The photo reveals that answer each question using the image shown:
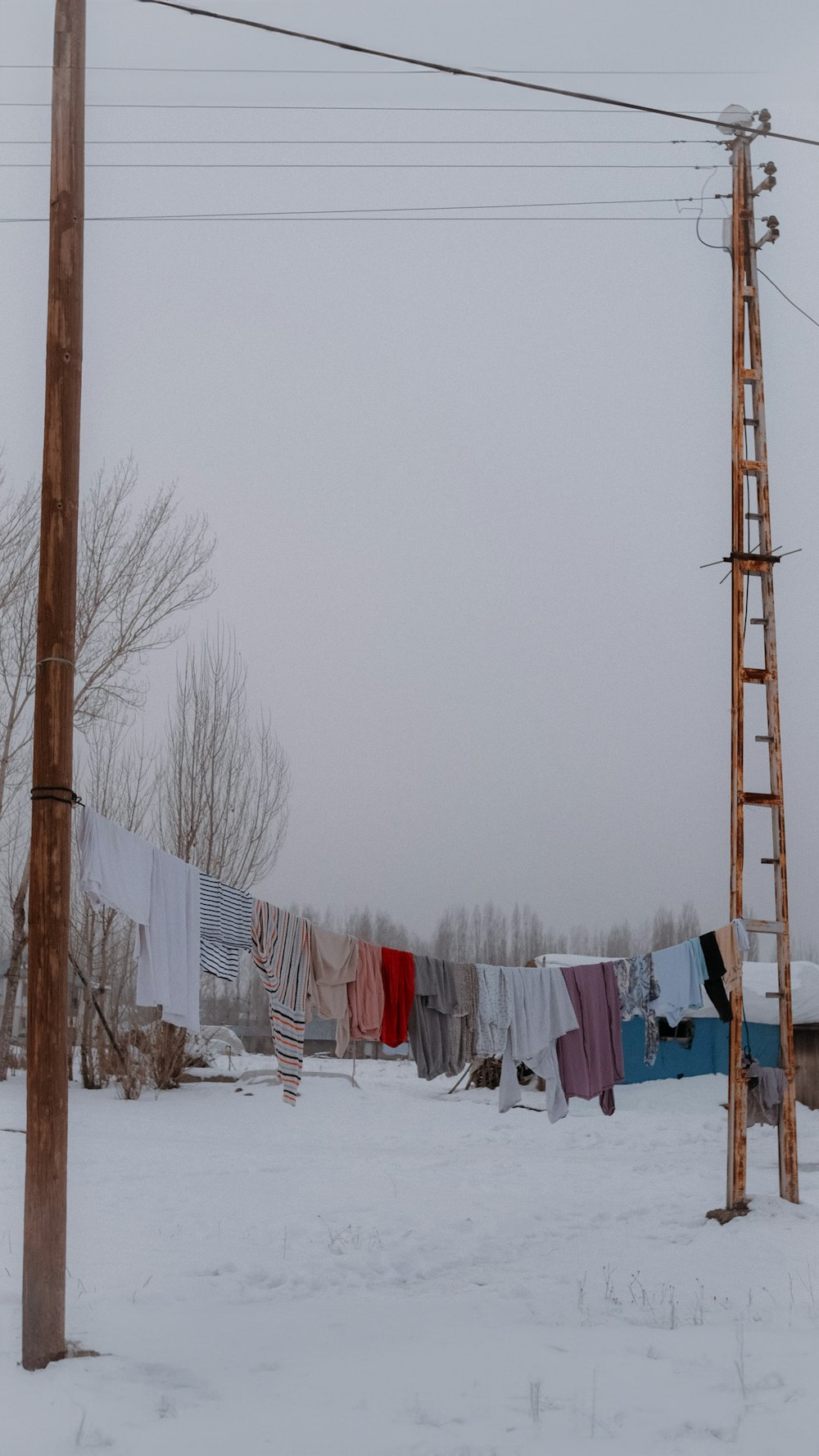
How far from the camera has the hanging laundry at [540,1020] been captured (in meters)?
9.48

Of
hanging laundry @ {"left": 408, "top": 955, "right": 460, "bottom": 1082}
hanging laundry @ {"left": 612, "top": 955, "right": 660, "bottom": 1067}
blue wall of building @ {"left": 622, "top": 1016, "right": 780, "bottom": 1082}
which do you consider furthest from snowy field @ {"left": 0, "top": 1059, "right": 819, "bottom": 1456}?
blue wall of building @ {"left": 622, "top": 1016, "right": 780, "bottom": 1082}

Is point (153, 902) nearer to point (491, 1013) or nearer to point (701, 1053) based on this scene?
point (491, 1013)

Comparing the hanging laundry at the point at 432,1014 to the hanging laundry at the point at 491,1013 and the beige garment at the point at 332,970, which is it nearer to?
the hanging laundry at the point at 491,1013

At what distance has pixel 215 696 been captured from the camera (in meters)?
26.7

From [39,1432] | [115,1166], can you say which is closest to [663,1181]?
[115,1166]

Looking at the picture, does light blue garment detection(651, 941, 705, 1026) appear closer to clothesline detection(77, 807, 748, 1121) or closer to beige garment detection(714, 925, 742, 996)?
clothesline detection(77, 807, 748, 1121)

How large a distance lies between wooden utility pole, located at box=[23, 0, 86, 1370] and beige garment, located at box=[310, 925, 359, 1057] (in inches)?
84.6

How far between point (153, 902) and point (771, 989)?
18547mm

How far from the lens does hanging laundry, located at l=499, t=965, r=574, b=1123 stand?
9.48m

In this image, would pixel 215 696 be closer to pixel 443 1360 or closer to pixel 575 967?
pixel 575 967

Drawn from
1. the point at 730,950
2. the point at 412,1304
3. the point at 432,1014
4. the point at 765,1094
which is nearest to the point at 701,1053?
the point at 765,1094

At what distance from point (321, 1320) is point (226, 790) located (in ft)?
60.3

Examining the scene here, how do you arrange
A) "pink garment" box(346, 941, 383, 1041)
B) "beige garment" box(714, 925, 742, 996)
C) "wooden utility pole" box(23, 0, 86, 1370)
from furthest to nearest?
"beige garment" box(714, 925, 742, 996) < "pink garment" box(346, 941, 383, 1041) < "wooden utility pole" box(23, 0, 86, 1370)

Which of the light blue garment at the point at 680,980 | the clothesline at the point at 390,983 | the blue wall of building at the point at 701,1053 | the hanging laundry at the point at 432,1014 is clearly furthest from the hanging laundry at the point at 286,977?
the blue wall of building at the point at 701,1053
